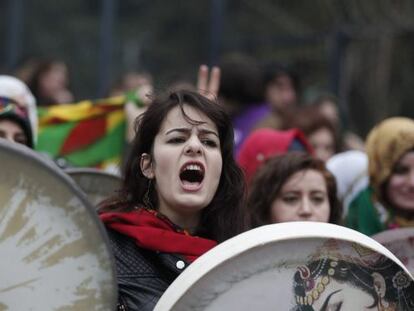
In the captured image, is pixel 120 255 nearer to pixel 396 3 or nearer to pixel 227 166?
pixel 227 166

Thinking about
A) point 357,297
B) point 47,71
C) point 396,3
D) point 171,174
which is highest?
point 396,3

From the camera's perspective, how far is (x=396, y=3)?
1151 centimetres

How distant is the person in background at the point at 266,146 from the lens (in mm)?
6191

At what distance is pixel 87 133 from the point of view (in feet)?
24.6

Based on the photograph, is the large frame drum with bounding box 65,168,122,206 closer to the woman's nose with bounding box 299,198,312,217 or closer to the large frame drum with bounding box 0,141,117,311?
the woman's nose with bounding box 299,198,312,217

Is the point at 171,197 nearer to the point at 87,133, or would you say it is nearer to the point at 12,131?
the point at 12,131

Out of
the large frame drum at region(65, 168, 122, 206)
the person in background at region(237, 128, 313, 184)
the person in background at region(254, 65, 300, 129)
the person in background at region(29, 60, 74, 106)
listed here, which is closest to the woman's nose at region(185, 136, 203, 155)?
the large frame drum at region(65, 168, 122, 206)

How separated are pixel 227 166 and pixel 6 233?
1.14 metres

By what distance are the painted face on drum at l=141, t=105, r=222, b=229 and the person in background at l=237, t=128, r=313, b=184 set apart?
88.1 inches

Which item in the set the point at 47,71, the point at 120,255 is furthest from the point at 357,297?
the point at 47,71

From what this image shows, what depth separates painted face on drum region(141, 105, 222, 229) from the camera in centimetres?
379

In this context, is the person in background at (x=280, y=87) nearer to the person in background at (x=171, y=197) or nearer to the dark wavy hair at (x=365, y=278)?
the person in background at (x=171, y=197)

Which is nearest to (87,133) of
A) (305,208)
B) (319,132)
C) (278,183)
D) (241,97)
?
(241,97)

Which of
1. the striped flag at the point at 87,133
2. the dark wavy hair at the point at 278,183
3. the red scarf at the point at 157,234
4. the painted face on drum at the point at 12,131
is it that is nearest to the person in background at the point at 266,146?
the dark wavy hair at the point at 278,183
